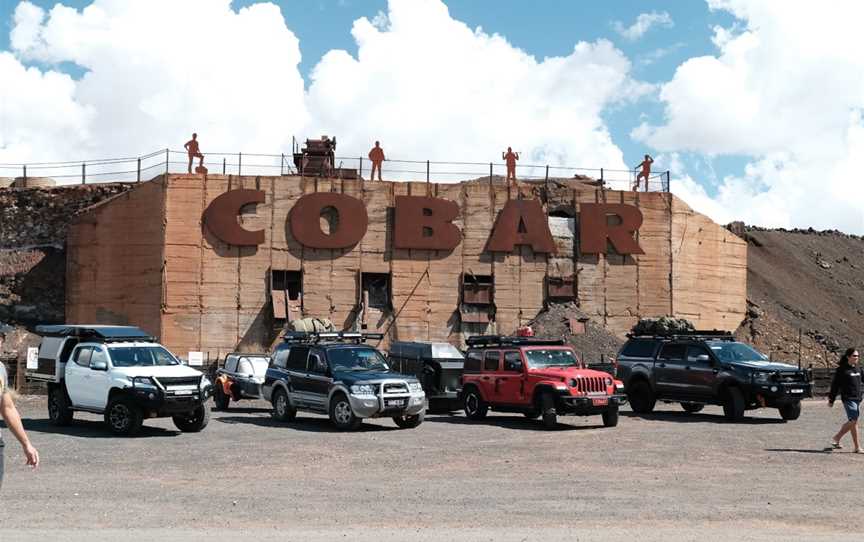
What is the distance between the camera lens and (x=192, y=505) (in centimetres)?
1209

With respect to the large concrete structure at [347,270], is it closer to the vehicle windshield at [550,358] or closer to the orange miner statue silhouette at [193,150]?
the orange miner statue silhouette at [193,150]

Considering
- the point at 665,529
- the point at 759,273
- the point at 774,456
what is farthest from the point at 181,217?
the point at 759,273

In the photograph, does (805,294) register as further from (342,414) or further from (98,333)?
(98,333)

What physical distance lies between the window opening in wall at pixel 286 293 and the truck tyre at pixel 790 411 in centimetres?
2146

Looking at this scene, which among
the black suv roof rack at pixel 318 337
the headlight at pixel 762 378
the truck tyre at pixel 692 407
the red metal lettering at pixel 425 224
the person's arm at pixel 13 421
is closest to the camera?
the person's arm at pixel 13 421

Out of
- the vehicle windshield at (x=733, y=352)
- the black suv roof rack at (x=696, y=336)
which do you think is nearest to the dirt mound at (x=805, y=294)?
the black suv roof rack at (x=696, y=336)

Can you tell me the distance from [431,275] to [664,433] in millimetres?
22551

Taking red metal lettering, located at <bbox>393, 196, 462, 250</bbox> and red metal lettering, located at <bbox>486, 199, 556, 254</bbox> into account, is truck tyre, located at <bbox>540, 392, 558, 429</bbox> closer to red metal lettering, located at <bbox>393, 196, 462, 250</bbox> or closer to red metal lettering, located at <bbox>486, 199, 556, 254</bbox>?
red metal lettering, located at <bbox>393, 196, 462, 250</bbox>

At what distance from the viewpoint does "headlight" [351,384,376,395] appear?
2161 centimetres

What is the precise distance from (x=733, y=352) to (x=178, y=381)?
508 inches

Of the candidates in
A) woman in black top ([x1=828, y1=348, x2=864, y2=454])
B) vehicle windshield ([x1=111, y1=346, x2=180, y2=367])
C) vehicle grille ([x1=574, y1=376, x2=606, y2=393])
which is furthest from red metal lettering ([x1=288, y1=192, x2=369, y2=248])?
woman in black top ([x1=828, y1=348, x2=864, y2=454])

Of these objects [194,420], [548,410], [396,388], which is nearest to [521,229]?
[548,410]

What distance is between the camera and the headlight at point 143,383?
20375mm

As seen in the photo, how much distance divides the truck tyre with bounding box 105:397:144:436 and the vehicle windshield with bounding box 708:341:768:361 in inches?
518
